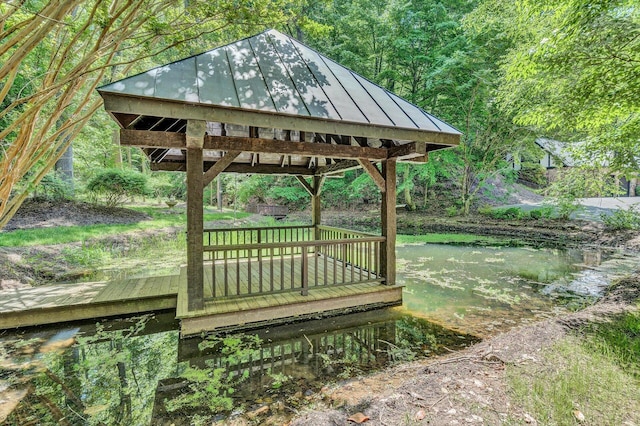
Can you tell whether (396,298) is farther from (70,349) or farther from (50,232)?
(50,232)

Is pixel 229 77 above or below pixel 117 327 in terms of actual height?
above

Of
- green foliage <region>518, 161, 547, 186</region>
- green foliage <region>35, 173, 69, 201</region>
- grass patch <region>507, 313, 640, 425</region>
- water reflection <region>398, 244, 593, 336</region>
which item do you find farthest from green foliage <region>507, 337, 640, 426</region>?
green foliage <region>518, 161, 547, 186</region>

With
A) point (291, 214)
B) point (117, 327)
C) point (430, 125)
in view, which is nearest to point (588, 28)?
point (430, 125)

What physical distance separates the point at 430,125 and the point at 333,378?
3.98 metres

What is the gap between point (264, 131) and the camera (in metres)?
5.11

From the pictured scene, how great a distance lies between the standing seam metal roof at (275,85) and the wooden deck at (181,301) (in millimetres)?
2347

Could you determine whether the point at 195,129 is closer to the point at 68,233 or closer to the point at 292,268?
the point at 292,268

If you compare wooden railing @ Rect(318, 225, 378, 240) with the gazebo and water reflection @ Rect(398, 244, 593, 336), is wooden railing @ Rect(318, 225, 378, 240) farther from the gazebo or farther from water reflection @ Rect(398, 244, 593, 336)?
water reflection @ Rect(398, 244, 593, 336)

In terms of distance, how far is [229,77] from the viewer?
398cm

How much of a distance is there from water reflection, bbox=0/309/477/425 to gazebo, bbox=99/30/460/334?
1.61ft

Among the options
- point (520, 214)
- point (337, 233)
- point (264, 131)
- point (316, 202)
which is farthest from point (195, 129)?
point (520, 214)

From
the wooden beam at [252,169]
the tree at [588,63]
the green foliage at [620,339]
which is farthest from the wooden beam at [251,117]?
the green foliage at [620,339]

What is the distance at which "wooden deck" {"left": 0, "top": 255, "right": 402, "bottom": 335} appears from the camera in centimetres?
399

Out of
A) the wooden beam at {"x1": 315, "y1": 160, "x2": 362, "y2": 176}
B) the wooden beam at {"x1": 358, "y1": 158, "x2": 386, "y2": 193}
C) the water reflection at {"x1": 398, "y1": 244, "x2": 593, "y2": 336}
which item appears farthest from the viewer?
the wooden beam at {"x1": 315, "y1": 160, "x2": 362, "y2": 176}
